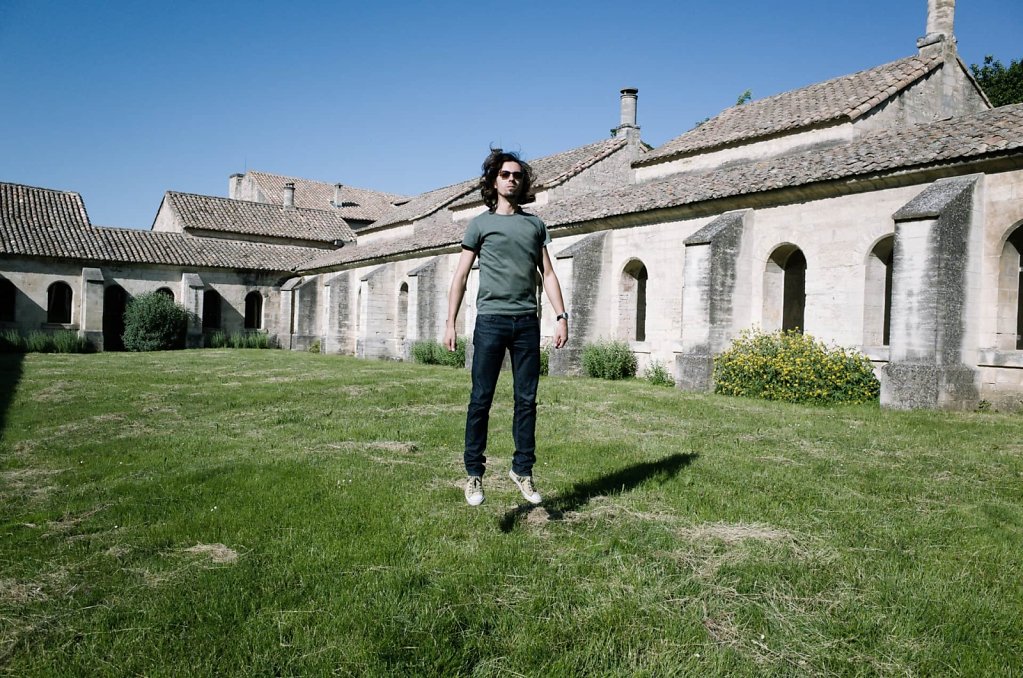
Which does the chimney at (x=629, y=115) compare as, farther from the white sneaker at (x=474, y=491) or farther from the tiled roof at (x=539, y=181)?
the white sneaker at (x=474, y=491)

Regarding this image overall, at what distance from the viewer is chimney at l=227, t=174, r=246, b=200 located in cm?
5072

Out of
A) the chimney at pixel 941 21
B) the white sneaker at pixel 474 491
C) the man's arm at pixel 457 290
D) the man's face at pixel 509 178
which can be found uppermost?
the chimney at pixel 941 21

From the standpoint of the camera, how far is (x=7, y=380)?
596 inches

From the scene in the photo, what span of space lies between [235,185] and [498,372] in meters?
53.1

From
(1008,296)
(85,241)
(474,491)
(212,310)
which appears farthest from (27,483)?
(212,310)

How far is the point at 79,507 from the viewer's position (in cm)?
507

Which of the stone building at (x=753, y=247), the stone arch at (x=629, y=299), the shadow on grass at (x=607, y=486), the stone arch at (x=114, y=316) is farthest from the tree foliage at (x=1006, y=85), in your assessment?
the stone arch at (x=114, y=316)

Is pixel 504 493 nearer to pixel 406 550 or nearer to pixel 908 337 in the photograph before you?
pixel 406 550

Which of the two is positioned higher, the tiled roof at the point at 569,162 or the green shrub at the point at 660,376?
the tiled roof at the point at 569,162

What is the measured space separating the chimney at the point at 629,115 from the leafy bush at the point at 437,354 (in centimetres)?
962

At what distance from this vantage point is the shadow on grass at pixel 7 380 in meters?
9.95

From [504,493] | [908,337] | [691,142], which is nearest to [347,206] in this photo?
[691,142]

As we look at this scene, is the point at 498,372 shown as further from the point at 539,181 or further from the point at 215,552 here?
the point at 539,181

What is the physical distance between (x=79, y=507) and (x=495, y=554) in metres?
3.34
